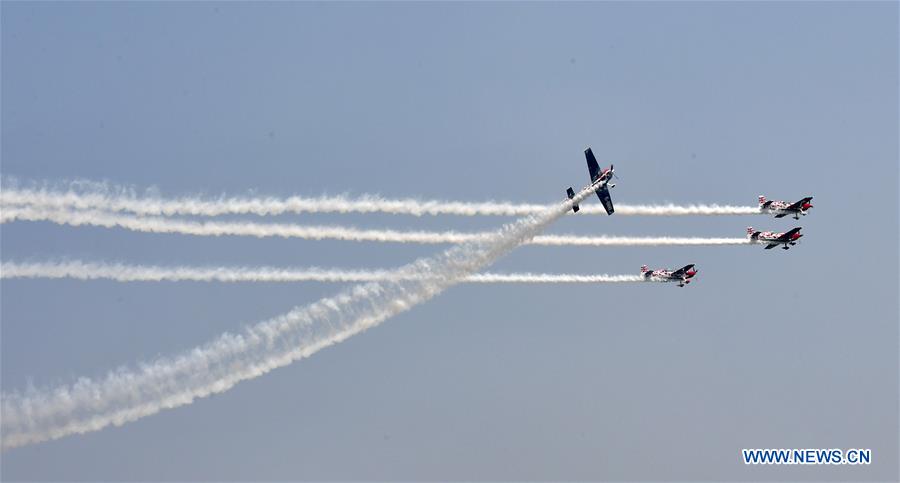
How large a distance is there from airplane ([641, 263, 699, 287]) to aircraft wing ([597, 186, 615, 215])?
8813mm

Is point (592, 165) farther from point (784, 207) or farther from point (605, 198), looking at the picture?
point (784, 207)

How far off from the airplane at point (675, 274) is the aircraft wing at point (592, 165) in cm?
957

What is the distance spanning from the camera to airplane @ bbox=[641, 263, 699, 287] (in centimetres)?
7969

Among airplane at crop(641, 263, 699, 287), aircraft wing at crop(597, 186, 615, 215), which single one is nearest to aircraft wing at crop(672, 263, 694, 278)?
airplane at crop(641, 263, 699, 287)

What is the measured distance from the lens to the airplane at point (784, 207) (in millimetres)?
76250

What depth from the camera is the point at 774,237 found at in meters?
78.4

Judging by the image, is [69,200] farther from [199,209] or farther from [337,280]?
[337,280]

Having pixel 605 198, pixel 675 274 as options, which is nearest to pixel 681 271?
pixel 675 274

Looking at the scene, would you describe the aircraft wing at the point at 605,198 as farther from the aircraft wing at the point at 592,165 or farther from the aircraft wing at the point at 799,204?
the aircraft wing at the point at 799,204

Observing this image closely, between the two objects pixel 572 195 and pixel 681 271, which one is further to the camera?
pixel 681 271

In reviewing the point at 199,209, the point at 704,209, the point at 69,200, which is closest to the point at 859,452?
the point at 704,209

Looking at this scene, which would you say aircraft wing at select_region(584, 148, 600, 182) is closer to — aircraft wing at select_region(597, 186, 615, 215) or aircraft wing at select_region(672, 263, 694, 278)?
aircraft wing at select_region(597, 186, 615, 215)

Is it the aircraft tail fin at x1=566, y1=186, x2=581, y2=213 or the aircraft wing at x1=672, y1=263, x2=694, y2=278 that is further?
the aircraft wing at x1=672, y1=263, x2=694, y2=278

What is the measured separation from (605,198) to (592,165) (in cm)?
221
